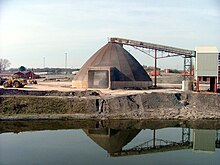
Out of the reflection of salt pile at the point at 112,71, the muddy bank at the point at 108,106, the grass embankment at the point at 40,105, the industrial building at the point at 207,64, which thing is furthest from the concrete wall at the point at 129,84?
the grass embankment at the point at 40,105

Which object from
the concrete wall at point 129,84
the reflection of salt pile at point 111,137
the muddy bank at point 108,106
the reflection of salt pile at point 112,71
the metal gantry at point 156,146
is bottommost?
the metal gantry at point 156,146

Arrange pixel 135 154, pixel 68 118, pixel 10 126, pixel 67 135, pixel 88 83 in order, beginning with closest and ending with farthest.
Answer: pixel 135 154, pixel 67 135, pixel 10 126, pixel 68 118, pixel 88 83

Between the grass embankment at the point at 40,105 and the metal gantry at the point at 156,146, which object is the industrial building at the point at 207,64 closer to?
the metal gantry at the point at 156,146

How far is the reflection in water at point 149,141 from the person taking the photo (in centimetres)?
2304

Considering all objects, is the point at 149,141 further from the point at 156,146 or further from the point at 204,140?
the point at 204,140

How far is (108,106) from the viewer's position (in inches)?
1309

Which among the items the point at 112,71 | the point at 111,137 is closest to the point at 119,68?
the point at 112,71

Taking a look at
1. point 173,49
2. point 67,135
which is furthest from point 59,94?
point 173,49

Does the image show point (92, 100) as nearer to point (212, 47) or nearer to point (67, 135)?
point (67, 135)

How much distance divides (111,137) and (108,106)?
24.0 ft

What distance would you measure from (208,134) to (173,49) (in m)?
21.8

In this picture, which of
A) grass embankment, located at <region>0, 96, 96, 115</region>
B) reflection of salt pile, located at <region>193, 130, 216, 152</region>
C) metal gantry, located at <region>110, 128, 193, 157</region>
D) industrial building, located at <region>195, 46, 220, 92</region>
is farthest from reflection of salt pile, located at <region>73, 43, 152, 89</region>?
metal gantry, located at <region>110, 128, 193, 157</region>

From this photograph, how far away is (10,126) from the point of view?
93.5 feet

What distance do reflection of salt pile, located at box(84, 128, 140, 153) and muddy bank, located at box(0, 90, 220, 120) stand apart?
4379mm
